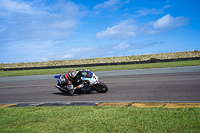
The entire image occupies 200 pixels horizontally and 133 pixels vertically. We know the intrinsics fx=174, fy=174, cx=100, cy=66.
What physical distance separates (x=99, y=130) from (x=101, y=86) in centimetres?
542

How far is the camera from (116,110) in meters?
5.48

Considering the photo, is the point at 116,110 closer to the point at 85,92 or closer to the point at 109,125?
the point at 109,125

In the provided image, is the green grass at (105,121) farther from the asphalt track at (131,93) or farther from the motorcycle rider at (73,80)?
the motorcycle rider at (73,80)

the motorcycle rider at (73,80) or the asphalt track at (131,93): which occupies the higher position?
the motorcycle rider at (73,80)

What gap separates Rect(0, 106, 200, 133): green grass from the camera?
3.96 metres

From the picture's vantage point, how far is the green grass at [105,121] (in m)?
3.96

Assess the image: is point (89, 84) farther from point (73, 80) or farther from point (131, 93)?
point (131, 93)

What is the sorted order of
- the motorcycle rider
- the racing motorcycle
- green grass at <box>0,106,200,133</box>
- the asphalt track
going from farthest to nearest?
the motorcycle rider, the racing motorcycle, the asphalt track, green grass at <box>0,106,200,133</box>

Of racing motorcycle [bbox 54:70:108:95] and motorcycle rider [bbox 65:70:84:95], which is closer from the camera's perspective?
racing motorcycle [bbox 54:70:108:95]

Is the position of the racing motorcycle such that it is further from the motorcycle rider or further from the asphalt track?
the asphalt track

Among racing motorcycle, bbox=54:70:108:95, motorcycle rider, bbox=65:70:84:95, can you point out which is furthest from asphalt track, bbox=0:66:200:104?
motorcycle rider, bbox=65:70:84:95

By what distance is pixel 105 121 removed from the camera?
14.8ft

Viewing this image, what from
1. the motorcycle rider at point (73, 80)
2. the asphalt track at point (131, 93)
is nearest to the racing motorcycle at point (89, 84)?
the motorcycle rider at point (73, 80)

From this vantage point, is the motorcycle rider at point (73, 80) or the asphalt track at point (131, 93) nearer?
the asphalt track at point (131, 93)
